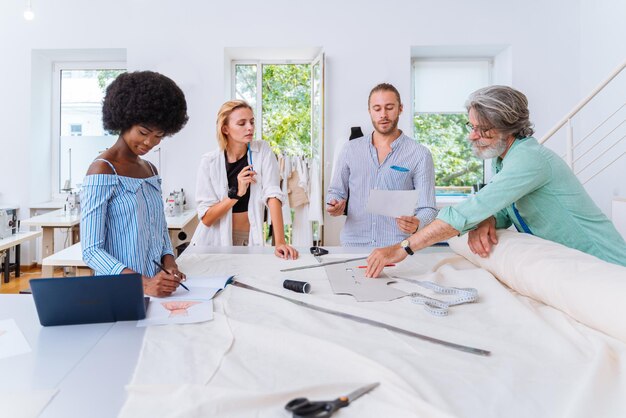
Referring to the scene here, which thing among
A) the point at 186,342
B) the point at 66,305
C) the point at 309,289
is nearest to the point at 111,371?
the point at 186,342

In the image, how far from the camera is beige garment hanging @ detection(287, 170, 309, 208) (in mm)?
4172

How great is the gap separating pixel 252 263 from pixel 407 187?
102 cm

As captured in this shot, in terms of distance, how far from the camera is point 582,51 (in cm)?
431

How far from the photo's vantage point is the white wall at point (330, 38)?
4.32 meters

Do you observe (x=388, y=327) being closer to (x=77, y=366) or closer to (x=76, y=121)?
(x=77, y=366)

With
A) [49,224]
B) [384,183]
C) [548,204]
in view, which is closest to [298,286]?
[548,204]

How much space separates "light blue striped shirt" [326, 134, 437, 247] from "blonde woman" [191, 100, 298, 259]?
353 millimetres

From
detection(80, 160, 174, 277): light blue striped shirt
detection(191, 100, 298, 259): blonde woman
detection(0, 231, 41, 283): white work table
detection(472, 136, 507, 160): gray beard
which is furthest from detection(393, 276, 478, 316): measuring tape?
detection(0, 231, 41, 283): white work table

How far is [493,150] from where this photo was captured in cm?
155

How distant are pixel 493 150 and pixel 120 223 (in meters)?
1.26

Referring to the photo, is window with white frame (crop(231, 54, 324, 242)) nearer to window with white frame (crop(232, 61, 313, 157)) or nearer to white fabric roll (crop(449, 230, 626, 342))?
window with white frame (crop(232, 61, 313, 157))

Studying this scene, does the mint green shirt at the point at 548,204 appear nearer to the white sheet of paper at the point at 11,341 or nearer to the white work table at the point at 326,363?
the white work table at the point at 326,363

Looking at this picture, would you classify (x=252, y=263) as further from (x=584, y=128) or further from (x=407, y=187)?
(x=584, y=128)

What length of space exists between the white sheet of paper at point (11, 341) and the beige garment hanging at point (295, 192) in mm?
3174
